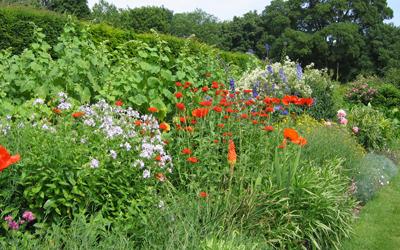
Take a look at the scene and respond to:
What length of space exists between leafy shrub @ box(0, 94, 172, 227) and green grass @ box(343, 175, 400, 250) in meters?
2.49

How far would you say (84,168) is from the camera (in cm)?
306

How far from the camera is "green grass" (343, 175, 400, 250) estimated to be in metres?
5.11

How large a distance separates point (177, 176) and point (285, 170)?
41.7 inches

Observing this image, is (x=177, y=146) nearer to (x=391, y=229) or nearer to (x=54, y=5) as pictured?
(x=391, y=229)

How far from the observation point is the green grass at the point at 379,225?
511cm

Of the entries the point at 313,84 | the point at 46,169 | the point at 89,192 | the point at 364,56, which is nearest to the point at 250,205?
the point at 89,192

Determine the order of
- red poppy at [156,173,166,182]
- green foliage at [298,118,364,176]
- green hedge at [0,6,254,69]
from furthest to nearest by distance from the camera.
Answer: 1. green hedge at [0,6,254,69]
2. green foliage at [298,118,364,176]
3. red poppy at [156,173,166,182]

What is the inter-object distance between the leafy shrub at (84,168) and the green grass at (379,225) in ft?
8.16

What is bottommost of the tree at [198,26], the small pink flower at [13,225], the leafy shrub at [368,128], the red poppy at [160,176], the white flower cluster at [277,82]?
the tree at [198,26]

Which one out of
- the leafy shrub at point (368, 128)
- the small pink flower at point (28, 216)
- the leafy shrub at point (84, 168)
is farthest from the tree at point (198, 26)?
the small pink flower at point (28, 216)

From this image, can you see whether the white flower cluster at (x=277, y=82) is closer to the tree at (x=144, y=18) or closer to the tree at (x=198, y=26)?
the tree at (x=198, y=26)

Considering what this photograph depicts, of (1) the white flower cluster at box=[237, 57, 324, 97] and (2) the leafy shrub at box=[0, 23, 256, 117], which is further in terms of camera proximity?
(1) the white flower cluster at box=[237, 57, 324, 97]

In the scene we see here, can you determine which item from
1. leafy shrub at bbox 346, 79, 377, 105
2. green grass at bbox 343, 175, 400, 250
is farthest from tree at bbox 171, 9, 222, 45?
green grass at bbox 343, 175, 400, 250

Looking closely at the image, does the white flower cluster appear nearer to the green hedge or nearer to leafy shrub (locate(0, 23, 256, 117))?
the green hedge
